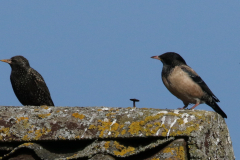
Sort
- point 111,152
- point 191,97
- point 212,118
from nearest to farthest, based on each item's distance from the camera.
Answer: point 111,152 < point 212,118 < point 191,97

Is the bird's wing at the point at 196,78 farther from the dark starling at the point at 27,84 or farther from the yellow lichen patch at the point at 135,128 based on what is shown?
the yellow lichen patch at the point at 135,128

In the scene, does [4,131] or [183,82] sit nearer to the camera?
[4,131]

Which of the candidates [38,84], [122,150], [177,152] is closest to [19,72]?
[38,84]

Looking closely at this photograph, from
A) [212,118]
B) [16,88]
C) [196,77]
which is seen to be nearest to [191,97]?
[196,77]

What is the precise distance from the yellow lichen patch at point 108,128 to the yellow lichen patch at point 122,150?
10 cm

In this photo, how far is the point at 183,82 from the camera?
7.59m

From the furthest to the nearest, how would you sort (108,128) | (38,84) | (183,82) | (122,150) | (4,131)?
(38,84), (183,82), (4,131), (108,128), (122,150)

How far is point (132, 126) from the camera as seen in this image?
3.95 metres

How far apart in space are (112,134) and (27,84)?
14.3 ft

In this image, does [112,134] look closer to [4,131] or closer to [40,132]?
[40,132]

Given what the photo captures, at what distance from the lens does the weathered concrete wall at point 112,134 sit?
148 inches

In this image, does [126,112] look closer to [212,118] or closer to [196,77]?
[212,118]

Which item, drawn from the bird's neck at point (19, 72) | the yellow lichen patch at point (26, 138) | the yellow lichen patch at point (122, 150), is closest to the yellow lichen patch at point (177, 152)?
the yellow lichen patch at point (122, 150)

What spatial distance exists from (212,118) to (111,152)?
103 centimetres
